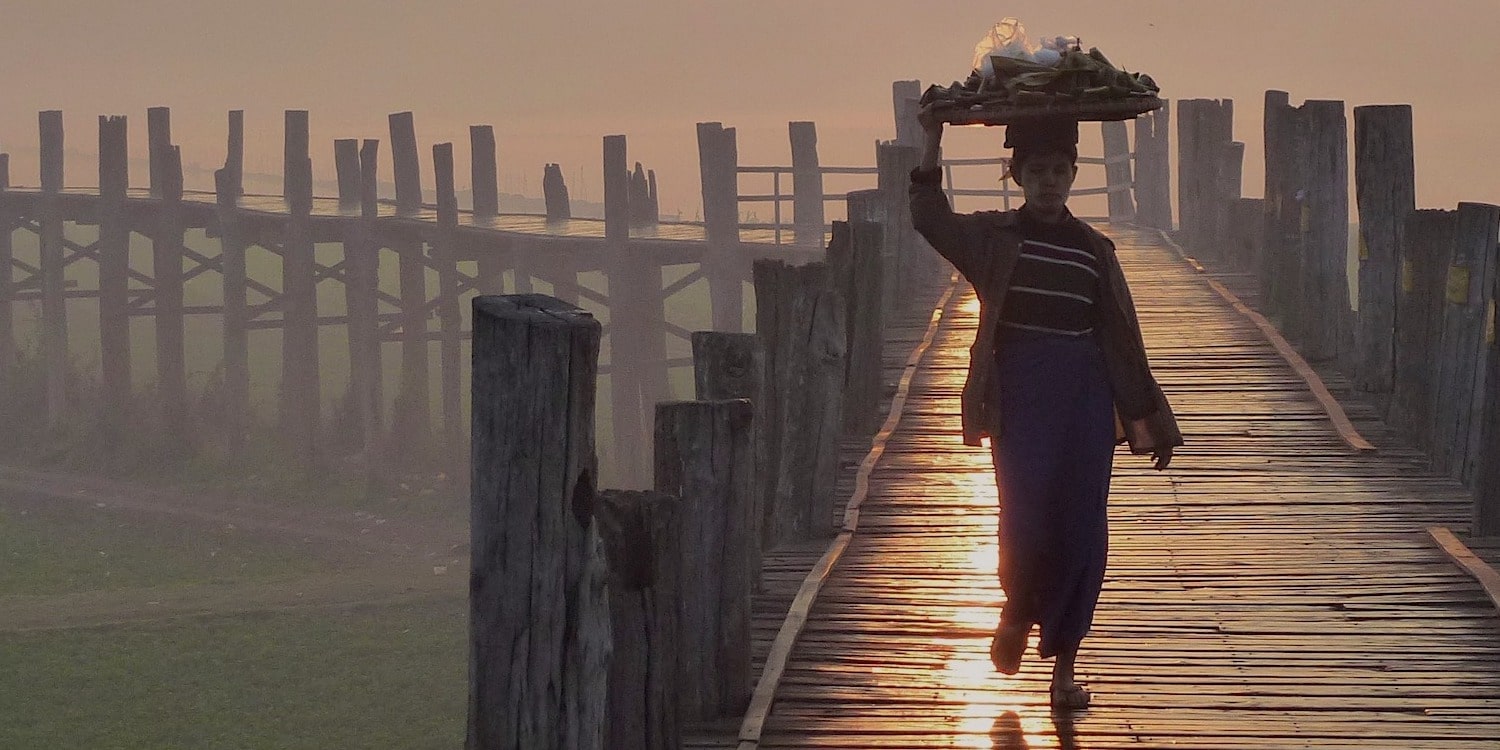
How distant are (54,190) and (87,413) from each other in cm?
292

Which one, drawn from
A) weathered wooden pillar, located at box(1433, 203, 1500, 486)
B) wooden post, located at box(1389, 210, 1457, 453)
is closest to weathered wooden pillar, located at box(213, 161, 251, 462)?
wooden post, located at box(1389, 210, 1457, 453)

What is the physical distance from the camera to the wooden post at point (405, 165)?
21734 millimetres

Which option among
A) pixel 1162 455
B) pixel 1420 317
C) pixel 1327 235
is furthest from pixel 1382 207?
pixel 1162 455

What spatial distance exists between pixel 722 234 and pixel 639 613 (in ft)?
44.3

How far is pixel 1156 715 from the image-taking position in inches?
202

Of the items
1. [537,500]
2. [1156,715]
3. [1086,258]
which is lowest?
[1156,715]

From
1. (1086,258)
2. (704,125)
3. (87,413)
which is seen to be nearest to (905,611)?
(1086,258)

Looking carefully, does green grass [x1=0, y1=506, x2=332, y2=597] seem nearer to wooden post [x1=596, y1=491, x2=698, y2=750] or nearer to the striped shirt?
wooden post [x1=596, y1=491, x2=698, y2=750]

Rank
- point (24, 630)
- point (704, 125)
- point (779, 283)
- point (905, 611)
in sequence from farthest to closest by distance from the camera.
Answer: point (704, 125) → point (24, 630) → point (779, 283) → point (905, 611)

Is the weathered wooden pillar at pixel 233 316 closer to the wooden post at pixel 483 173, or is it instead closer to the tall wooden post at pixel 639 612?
the wooden post at pixel 483 173

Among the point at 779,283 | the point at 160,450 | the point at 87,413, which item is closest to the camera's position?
the point at 779,283

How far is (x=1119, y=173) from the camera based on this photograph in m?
23.8

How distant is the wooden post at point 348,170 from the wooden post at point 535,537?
1890 centimetres

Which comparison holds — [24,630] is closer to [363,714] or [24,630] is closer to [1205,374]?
[363,714]
